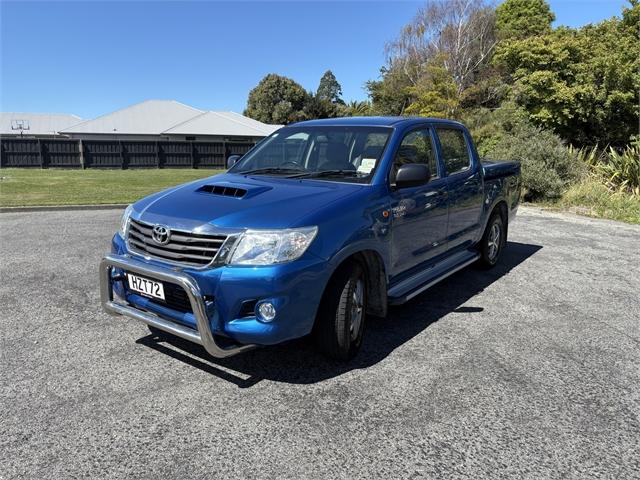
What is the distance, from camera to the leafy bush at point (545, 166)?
41.1ft

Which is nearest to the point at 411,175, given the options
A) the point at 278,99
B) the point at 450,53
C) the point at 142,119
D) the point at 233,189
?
the point at 233,189

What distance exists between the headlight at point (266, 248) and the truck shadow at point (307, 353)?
927 millimetres

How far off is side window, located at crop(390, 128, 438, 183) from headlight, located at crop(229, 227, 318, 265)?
1.32 metres

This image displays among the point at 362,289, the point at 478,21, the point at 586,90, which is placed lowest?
the point at 362,289

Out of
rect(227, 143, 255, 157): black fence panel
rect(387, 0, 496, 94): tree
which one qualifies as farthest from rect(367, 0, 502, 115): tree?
rect(227, 143, 255, 157): black fence panel

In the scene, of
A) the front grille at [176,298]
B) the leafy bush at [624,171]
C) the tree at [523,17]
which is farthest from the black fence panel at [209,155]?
the front grille at [176,298]

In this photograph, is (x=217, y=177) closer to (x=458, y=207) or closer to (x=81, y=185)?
(x=458, y=207)

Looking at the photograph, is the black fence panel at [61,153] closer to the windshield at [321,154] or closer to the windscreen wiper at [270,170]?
the windshield at [321,154]

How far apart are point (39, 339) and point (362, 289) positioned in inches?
106

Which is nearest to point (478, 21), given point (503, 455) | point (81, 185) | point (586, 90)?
point (586, 90)

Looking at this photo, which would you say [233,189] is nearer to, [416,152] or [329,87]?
[416,152]

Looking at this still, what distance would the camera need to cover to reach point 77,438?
2699mm

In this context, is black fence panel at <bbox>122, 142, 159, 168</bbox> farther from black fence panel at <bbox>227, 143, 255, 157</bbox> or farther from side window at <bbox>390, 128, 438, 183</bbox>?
side window at <bbox>390, 128, 438, 183</bbox>

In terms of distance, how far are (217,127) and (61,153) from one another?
1591cm
